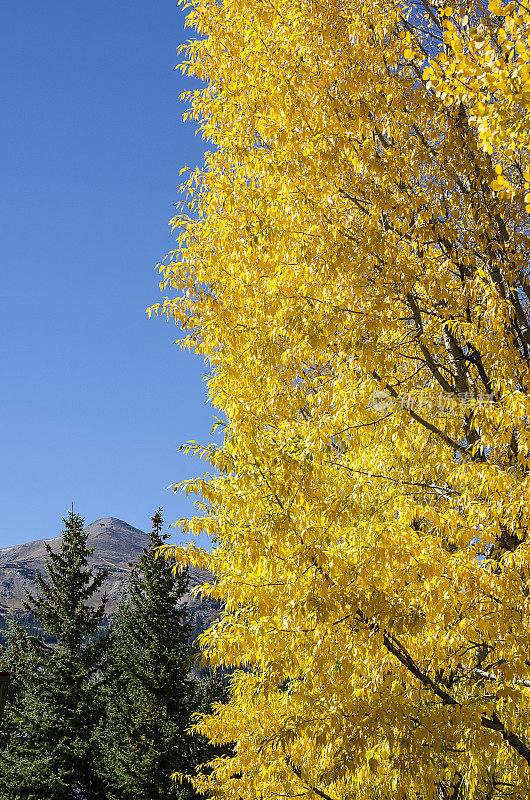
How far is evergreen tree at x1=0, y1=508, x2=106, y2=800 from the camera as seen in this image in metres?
20.3

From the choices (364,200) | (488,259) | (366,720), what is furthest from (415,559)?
(364,200)

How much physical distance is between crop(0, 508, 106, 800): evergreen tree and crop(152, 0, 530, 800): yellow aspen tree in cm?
1639

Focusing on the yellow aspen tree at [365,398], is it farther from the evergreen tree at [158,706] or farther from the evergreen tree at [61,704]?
the evergreen tree at [61,704]

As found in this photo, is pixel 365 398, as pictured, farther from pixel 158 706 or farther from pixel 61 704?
pixel 61 704

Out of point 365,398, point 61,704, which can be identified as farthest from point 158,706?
point 365,398

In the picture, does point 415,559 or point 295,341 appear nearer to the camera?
point 415,559

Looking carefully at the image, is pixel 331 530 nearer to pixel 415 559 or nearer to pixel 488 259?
pixel 415 559

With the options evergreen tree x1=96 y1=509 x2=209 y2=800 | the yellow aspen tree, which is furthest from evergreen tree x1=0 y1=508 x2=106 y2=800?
the yellow aspen tree

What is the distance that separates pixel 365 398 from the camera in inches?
227

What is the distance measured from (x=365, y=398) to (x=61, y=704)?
19927mm

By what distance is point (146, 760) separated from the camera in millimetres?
18688

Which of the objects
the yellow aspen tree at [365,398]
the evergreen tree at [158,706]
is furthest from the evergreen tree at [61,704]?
the yellow aspen tree at [365,398]

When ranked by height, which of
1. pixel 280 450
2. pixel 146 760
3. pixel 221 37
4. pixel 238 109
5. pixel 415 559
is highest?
pixel 221 37

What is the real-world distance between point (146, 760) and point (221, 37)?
1862cm
